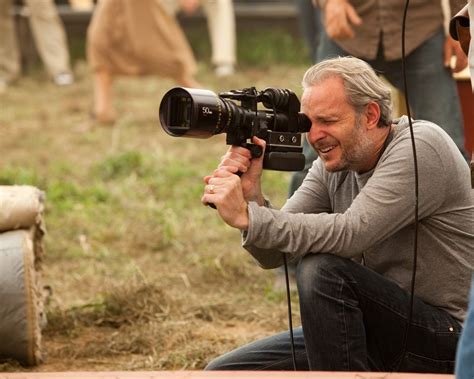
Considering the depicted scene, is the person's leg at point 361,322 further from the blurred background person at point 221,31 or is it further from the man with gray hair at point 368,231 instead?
the blurred background person at point 221,31

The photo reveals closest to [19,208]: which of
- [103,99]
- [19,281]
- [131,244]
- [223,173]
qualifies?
[19,281]

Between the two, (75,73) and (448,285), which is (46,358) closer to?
(448,285)

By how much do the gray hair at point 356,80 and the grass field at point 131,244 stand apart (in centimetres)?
134

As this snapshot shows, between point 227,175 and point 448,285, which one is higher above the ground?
point 227,175

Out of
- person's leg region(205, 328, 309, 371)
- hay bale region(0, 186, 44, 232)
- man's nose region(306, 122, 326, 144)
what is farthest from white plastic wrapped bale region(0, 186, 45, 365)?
man's nose region(306, 122, 326, 144)

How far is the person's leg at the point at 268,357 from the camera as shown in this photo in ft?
11.8

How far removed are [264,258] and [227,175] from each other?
0.38 m

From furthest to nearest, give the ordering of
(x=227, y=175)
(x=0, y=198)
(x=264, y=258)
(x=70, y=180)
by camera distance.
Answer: (x=70, y=180) → (x=0, y=198) → (x=264, y=258) → (x=227, y=175)

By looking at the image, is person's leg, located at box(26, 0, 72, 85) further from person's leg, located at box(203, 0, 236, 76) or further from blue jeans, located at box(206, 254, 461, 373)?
blue jeans, located at box(206, 254, 461, 373)

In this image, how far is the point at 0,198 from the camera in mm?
4219

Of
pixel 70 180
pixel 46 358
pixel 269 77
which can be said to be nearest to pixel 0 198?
pixel 46 358

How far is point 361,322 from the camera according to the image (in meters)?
3.24

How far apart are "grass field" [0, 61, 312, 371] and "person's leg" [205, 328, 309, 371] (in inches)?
23.4

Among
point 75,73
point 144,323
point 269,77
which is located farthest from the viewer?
point 75,73
